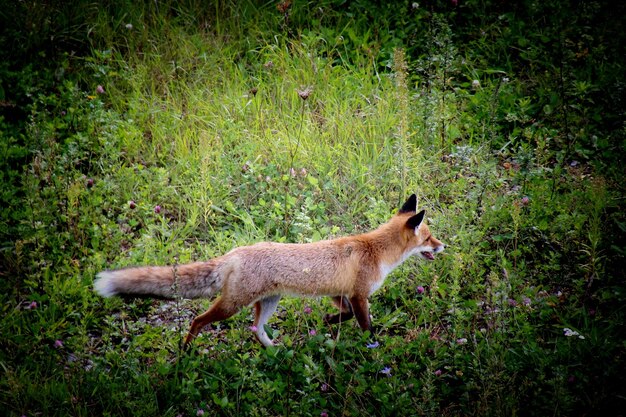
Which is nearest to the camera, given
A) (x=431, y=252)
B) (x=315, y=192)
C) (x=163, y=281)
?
(x=163, y=281)

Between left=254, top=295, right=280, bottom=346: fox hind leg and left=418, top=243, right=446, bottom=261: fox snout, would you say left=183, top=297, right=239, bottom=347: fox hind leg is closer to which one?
left=254, top=295, right=280, bottom=346: fox hind leg

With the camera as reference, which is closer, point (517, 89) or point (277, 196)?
point (277, 196)

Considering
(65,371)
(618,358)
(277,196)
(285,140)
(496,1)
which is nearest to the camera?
(618,358)

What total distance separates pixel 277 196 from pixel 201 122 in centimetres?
157

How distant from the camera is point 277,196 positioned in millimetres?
5961

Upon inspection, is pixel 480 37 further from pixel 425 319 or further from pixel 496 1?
pixel 425 319

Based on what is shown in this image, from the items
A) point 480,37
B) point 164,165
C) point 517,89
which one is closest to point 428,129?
point 517,89

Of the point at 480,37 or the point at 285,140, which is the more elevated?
the point at 480,37

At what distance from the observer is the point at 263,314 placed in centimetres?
457

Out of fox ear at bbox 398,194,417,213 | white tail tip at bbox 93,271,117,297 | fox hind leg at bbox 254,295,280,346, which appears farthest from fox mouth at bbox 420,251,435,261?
white tail tip at bbox 93,271,117,297

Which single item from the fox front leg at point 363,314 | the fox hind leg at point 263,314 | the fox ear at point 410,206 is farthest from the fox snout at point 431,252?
the fox hind leg at point 263,314

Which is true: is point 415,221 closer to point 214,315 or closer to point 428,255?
point 428,255

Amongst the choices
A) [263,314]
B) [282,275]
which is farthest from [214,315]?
[282,275]

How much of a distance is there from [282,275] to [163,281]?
854mm
